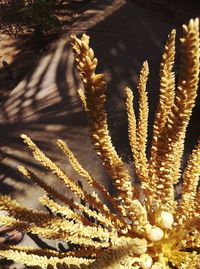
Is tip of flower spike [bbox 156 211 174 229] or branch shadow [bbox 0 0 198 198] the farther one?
branch shadow [bbox 0 0 198 198]

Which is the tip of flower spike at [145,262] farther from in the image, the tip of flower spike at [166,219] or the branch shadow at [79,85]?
the branch shadow at [79,85]

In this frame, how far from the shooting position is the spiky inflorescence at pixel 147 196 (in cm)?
31

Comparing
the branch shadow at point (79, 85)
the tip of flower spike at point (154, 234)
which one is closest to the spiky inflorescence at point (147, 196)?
the tip of flower spike at point (154, 234)

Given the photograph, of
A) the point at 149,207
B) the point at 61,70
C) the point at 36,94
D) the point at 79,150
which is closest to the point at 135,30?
the point at 61,70

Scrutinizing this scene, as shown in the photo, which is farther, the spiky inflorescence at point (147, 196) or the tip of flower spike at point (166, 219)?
the tip of flower spike at point (166, 219)

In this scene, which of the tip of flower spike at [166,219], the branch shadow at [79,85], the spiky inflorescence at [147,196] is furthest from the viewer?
the branch shadow at [79,85]

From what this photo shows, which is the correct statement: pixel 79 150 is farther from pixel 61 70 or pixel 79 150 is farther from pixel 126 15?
pixel 126 15

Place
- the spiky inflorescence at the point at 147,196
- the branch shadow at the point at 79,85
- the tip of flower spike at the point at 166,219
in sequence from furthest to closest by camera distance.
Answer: the branch shadow at the point at 79,85, the tip of flower spike at the point at 166,219, the spiky inflorescence at the point at 147,196

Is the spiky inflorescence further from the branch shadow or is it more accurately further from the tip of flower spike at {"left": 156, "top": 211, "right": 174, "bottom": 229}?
the branch shadow

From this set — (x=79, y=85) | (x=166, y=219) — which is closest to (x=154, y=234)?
(x=166, y=219)

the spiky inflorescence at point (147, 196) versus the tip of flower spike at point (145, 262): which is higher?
the spiky inflorescence at point (147, 196)

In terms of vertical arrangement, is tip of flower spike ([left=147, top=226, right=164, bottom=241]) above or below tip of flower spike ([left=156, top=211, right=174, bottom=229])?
below

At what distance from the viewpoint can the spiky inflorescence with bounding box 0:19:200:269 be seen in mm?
313

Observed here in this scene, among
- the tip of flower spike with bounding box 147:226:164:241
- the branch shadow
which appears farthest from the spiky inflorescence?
the branch shadow
